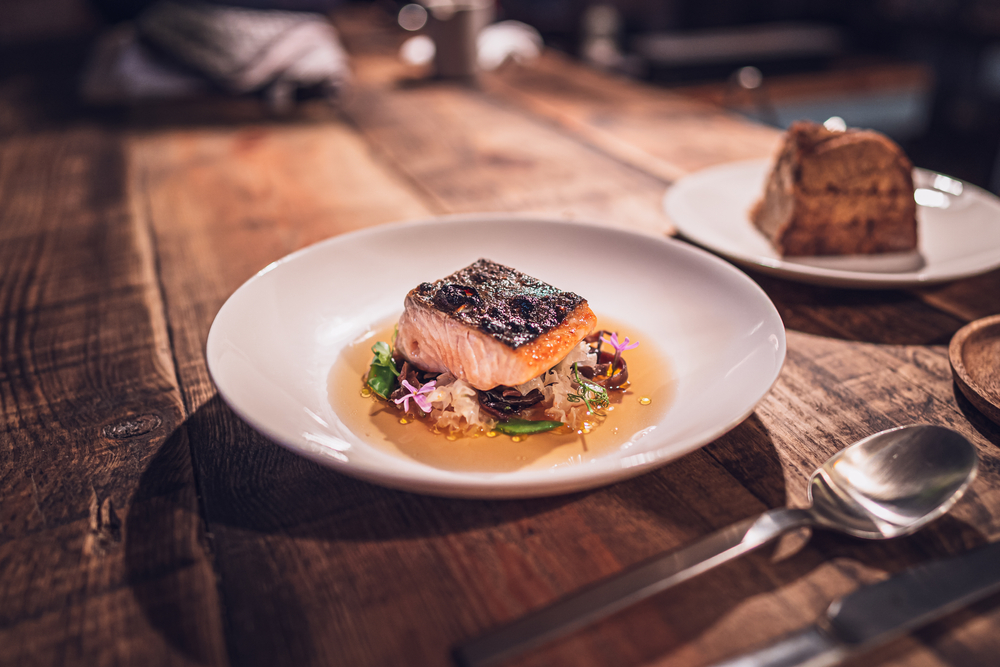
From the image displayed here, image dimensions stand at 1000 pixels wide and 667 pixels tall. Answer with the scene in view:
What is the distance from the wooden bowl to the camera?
1192mm

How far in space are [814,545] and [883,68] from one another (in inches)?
268

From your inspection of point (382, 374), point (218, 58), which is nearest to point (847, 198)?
point (382, 374)

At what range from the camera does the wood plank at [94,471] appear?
33.7 inches

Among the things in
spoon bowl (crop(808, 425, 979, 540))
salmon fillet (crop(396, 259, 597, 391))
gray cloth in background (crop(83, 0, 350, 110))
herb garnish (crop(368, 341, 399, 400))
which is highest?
gray cloth in background (crop(83, 0, 350, 110))

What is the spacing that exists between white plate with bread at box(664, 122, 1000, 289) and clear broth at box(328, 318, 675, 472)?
0.54 m

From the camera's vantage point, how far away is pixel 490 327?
1.23 m

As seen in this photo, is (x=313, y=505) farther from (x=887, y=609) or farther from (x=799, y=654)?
(x=887, y=609)

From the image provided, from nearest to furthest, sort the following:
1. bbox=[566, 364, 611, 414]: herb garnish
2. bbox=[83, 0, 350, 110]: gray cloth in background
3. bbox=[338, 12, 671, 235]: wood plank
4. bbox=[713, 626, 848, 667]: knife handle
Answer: bbox=[713, 626, 848, 667]: knife handle
bbox=[566, 364, 611, 414]: herb garnish
bbox=[338, 12, 671, 235]: wood plank
bbox=[83, 0, 350, 110]: gray cloth in background

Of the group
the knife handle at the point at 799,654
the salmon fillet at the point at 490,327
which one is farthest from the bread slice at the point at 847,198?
the knife handle at the point at 799,654

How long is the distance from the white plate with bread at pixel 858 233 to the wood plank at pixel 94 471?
1400 millimetres

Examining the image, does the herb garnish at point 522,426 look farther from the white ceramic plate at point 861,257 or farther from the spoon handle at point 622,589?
the white ceramic plate at point 861,257

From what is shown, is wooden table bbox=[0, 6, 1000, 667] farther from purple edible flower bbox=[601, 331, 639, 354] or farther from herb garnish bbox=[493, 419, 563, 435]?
purple edible flower bbox=[601, 331, 639, 354]

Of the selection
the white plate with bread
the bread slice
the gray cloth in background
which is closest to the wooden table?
the white plate with bread

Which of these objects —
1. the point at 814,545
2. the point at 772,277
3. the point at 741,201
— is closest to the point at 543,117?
the point at 741,201
